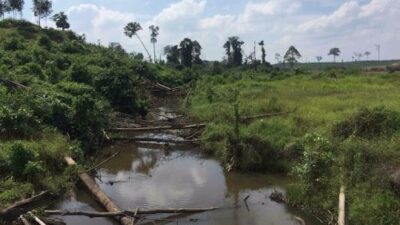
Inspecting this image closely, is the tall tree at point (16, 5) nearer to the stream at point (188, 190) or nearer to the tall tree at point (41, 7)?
the tall tree at point (41, 7)

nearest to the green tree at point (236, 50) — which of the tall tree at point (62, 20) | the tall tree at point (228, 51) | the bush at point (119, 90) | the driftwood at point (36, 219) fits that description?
the tall tree at point (228, 51)

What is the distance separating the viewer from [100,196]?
42.5 ft

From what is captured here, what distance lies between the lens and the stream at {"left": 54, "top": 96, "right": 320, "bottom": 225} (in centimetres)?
1228

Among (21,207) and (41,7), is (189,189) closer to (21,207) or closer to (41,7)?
(21,207)

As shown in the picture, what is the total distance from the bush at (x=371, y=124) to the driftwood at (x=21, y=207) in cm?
935

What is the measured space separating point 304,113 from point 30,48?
28564 mm

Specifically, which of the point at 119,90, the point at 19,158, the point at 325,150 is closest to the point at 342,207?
the point at 325,150

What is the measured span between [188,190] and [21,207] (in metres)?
5.39

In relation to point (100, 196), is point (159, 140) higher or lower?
higher

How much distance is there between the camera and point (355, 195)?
35.9 ft

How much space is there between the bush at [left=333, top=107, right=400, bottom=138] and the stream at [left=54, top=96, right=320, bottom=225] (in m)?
2.62

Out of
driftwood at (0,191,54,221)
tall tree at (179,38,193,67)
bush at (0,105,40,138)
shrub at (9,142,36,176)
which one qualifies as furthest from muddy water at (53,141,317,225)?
tall tree at (179,38,193,67)

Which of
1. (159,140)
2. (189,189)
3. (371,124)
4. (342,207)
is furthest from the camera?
(159,140)

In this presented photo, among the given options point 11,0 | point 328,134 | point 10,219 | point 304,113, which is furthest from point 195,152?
point 11,0
